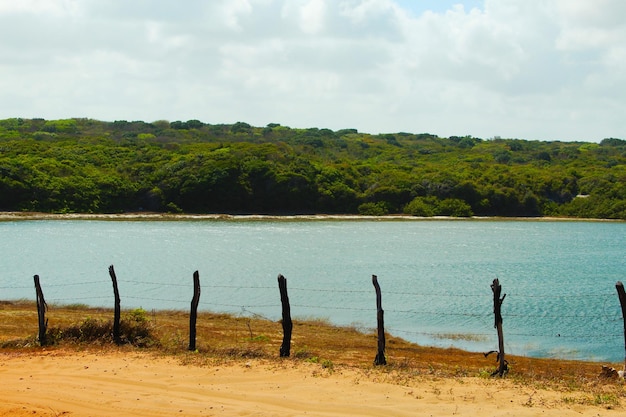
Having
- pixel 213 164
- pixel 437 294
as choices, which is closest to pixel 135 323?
pixel 437 294

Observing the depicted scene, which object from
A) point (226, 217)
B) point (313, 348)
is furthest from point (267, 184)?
point (313, 348)

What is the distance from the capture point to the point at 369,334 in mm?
24453

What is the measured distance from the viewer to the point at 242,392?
491 inches

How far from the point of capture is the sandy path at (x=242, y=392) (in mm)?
11430

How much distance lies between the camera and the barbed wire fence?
81.9 ft

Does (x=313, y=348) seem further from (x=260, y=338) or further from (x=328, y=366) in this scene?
(x=328, y=366)

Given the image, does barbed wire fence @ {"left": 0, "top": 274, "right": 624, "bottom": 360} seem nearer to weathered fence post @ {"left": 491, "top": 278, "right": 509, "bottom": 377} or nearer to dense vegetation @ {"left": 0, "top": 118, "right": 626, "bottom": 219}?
weathered fence post @ {"left": 491, "top": 278, "right": 509, "bottom": 377}

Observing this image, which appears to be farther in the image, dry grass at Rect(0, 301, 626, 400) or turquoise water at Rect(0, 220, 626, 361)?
turquoise water at Rect(0, 220, 626, 361)

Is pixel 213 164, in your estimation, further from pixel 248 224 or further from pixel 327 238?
pixel 327 238

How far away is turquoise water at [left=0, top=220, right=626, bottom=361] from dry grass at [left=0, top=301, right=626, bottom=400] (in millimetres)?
2349

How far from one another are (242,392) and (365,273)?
30.4 meters

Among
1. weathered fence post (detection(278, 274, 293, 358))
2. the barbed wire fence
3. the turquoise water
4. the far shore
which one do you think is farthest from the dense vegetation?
weathered fence post (detection(278, 274, 293, 358))

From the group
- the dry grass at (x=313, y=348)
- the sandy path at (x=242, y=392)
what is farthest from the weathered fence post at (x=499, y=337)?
the sandy path at (x=242, y=392)

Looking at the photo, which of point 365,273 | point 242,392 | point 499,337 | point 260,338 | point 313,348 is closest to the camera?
point 242,392
